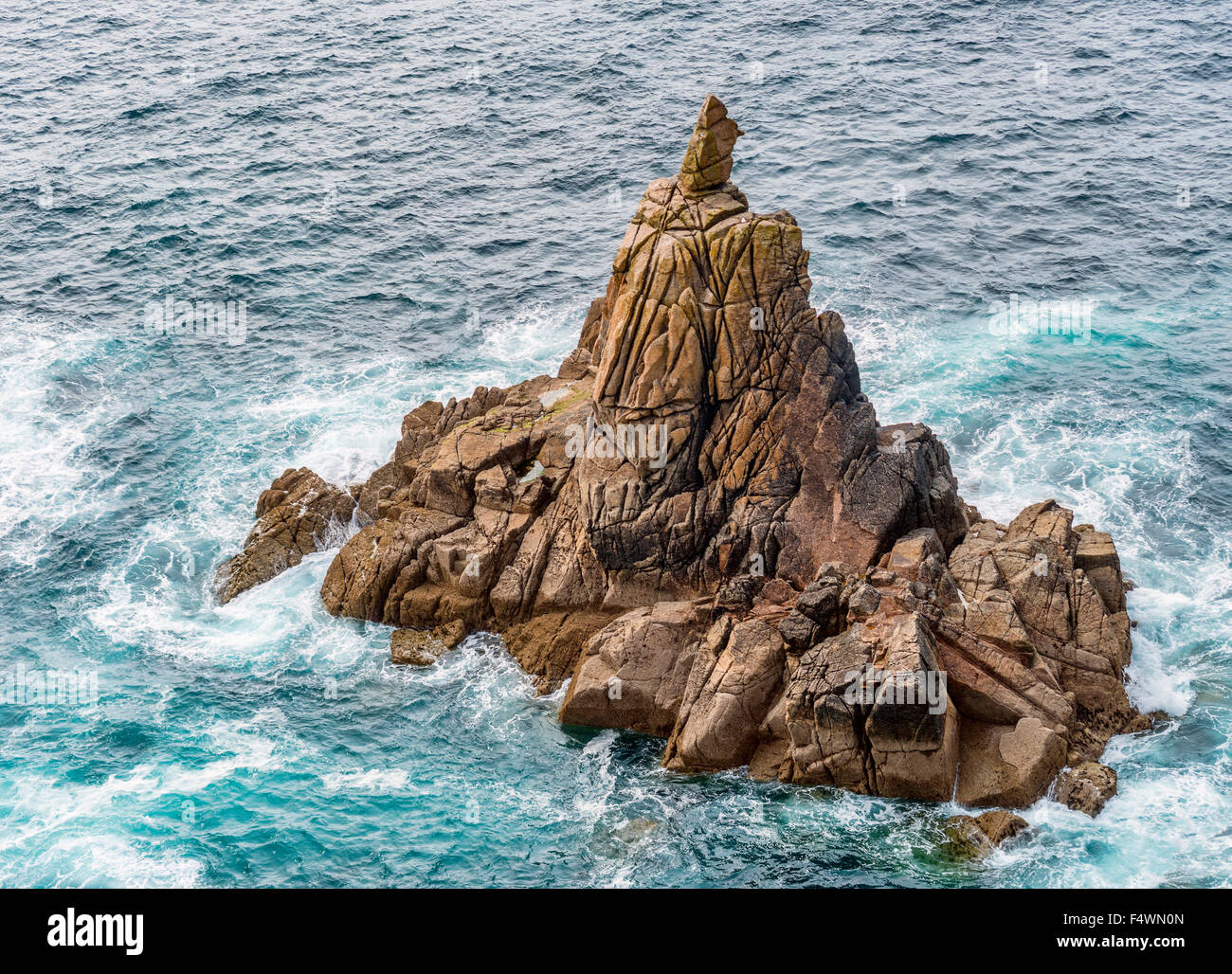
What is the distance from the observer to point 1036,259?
79.5 meters

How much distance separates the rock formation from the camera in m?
45.5

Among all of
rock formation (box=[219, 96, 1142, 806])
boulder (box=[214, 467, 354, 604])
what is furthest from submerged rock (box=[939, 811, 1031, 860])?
boulder (box=[214, 467, 354, 604])

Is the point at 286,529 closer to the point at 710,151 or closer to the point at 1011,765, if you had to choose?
the point at 710,151

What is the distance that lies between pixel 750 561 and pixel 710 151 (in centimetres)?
1738

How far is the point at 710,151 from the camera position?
51.8m

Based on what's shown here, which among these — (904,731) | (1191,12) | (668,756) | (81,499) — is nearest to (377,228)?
(81,499)

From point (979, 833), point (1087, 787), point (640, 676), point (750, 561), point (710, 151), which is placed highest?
point (710, 151)

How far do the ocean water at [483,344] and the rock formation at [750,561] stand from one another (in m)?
2.09

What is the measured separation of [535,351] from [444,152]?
100ft

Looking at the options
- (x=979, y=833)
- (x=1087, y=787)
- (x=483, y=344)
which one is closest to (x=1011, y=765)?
(x=1087, y=787)

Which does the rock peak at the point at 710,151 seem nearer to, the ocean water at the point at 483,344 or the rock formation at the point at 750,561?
the rock formation at the point at 750,561

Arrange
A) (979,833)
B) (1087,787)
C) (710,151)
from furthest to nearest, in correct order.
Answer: (710,151) < (1087,787) < (979,833)

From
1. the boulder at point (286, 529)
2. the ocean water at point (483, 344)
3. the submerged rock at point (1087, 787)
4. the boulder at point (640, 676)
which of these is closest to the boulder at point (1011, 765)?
the submerged rock at point (1087, 787)

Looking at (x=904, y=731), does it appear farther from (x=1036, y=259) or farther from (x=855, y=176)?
A: (x=855, y=176)
